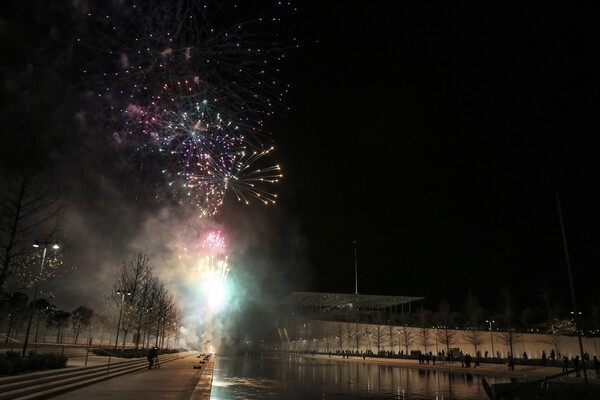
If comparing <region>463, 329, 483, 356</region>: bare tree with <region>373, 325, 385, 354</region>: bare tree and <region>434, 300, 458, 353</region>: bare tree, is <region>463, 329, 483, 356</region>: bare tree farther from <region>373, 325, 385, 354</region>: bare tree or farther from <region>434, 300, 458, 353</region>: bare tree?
<region>373, 325, 385, 354</region>: bare tree

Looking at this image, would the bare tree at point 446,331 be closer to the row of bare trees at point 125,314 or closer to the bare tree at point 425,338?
the bare tree at point 425,338

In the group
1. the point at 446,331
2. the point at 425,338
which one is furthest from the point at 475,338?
the point at 425,338

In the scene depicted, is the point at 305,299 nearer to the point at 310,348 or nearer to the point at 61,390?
the point at 310,348

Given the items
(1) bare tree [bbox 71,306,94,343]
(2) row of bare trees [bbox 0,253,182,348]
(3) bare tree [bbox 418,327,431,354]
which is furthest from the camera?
(1) bare tree [bbox 71,306,94,343]

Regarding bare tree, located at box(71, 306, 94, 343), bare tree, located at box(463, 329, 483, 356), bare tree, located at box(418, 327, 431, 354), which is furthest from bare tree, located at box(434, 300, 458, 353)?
bare tree, located at box(71, 306, 94, 343)

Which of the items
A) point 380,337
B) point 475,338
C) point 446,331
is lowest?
point 380,337

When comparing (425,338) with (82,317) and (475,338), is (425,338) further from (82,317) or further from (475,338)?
(82,317)

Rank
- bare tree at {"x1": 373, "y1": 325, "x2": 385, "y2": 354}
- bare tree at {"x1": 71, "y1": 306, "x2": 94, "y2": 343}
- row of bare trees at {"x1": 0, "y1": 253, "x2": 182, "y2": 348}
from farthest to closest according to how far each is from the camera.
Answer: bare tree at {"x1": 71, "y1": 306, "x2": 94, "y2": 343} < bare tree at {"x1": 373, "y1": 325, "x2": 385, "y2": 354} < row of bare trees at {"x1": 0, "y1": 253, "x2": 182, "y2": 348}

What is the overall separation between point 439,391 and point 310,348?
6815 centimetres

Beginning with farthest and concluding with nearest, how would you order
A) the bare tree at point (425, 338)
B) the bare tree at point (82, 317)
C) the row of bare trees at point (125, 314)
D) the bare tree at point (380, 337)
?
the bare tree at point (82, 317) → the bare tree at point (380, 337) → the bare tree at point (425, 338) → the row of bare trees at point (125, 314)

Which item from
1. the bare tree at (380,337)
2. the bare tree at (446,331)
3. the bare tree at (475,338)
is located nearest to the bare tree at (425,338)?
the bare tree at (446,331)

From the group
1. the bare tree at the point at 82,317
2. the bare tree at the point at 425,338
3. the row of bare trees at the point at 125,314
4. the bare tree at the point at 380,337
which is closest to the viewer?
the row of bare trees at the point at 125,314

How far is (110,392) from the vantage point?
14.3m

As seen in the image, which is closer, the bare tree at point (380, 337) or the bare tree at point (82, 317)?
the bare tree at point (380, 337)
